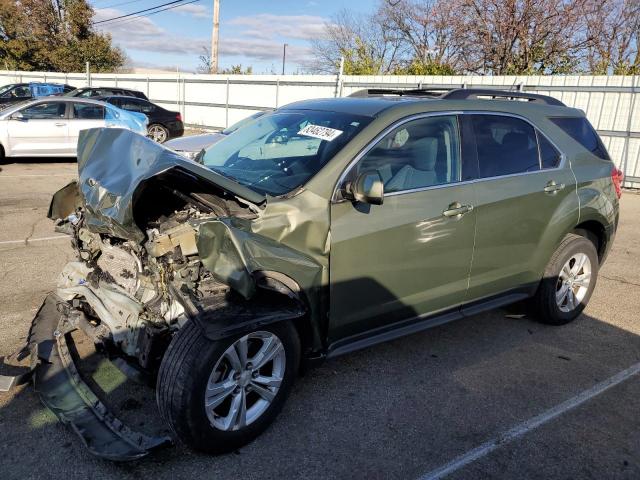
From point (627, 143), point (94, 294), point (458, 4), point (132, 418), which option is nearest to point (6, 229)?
point (94, 294)

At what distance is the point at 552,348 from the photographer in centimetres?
432

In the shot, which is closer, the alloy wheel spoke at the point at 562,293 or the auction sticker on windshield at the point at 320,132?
the auction sticker on windshield at the point at 320,132

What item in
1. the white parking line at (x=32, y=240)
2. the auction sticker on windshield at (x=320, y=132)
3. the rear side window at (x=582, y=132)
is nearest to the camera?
the auction sticker on windshield at (x=320, y=132)

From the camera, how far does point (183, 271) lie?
9.56ft

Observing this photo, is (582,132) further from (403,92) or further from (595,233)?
(403,92)

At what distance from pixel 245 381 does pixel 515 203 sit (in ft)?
7.90

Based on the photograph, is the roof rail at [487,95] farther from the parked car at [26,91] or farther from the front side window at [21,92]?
the front side window at [21,92]

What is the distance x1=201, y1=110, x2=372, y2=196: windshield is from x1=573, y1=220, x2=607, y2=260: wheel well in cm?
247

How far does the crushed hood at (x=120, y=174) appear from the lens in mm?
2875

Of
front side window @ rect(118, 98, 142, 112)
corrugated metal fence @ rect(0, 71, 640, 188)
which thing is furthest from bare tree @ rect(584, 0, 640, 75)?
front side window @ rect(118, 98, 142, 112)

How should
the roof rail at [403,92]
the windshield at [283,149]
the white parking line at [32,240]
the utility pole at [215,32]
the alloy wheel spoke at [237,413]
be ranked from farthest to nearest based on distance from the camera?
the utility pole at [215,32], the white parking line at [32,240], the roof rail at [403,92], the windshield at [283,149], the alloy wheel spoke at [237,413]

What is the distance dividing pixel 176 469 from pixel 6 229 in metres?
5.37

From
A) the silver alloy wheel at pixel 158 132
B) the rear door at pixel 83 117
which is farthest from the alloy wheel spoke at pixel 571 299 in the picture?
the silver alloy wheel at pixel 158 132

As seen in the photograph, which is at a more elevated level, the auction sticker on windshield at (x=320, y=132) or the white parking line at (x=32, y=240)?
the auction sticker on windshield at (x=320, y=132)
